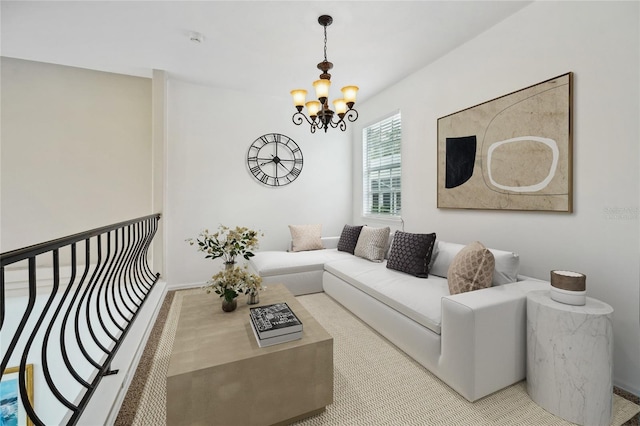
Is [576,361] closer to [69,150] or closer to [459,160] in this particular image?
[459,160]

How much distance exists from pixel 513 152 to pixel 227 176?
3389 mm

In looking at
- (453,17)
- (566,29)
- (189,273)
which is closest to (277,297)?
(189,273)

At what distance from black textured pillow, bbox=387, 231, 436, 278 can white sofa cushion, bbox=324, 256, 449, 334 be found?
0.07 metres

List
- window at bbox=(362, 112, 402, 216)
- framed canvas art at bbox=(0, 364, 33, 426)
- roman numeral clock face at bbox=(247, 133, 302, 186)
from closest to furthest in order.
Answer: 1. framed canvas art at bbox=(0, 364, 33, 426)
2. window at bbox=(362, 112, 402, 216)
3. roman numeral clock face at bbox=(247, 133, 302, 186)

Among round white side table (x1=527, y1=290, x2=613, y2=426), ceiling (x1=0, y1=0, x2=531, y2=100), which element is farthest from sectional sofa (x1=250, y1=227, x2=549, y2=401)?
ceiling (x1=0, y1=0, x2=531, y2=100)

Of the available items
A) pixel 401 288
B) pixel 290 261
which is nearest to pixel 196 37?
pixel 290 261

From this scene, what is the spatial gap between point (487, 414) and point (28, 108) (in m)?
5.36

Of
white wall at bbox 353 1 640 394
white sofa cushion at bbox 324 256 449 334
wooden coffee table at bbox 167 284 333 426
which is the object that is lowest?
wooden coffee table at bbox 167 284 333 426

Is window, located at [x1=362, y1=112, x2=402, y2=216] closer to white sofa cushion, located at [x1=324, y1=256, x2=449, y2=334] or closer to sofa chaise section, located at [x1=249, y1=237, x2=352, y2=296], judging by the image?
sofa chaise section, located at [x1=249, y1=237, x2=352, y2=296]

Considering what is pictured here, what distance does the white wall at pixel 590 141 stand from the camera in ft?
5.69

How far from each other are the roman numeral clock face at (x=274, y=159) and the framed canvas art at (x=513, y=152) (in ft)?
7.24

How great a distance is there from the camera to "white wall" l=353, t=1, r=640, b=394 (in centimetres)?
174

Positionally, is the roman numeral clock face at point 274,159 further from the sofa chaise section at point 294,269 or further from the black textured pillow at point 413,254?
the black textured pillow at point 413,254

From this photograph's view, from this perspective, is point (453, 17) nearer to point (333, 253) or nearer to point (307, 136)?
point (307, 136)
